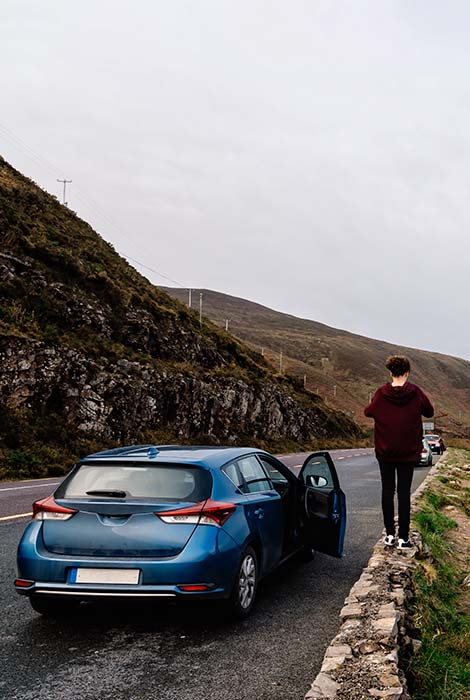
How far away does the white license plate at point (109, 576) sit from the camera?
5.04 m

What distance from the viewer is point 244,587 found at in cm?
569

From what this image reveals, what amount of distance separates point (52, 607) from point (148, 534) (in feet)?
4.51

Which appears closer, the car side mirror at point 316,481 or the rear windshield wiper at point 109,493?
the rear windshield wiper at point 109,493

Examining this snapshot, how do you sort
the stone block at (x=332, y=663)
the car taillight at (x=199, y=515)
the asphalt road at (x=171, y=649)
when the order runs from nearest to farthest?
the stone block at (x=332, y=663) → the asphalt road at (x=171, y=649) → the car taillight at (x=199, y=515)

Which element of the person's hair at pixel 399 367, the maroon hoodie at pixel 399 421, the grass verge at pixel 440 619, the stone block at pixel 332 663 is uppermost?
the person's hair at pixel 399 367

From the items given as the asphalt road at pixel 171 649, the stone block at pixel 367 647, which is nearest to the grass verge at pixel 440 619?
the stone block at pixel 367 647

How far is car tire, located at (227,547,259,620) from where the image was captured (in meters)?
5.44

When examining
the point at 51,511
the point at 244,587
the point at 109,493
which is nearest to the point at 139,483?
the point at 109,493

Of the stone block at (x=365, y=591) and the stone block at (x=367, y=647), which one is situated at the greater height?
the stone block at (x=367, y=647)

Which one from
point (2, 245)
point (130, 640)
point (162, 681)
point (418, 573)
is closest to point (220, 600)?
point (130, 640)

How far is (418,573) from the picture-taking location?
7.01m

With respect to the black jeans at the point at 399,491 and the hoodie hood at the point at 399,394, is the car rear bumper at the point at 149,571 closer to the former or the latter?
the black jeans at the point at 399,491

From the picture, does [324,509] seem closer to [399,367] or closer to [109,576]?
[399,367]

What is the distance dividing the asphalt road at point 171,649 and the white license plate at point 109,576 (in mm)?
478
